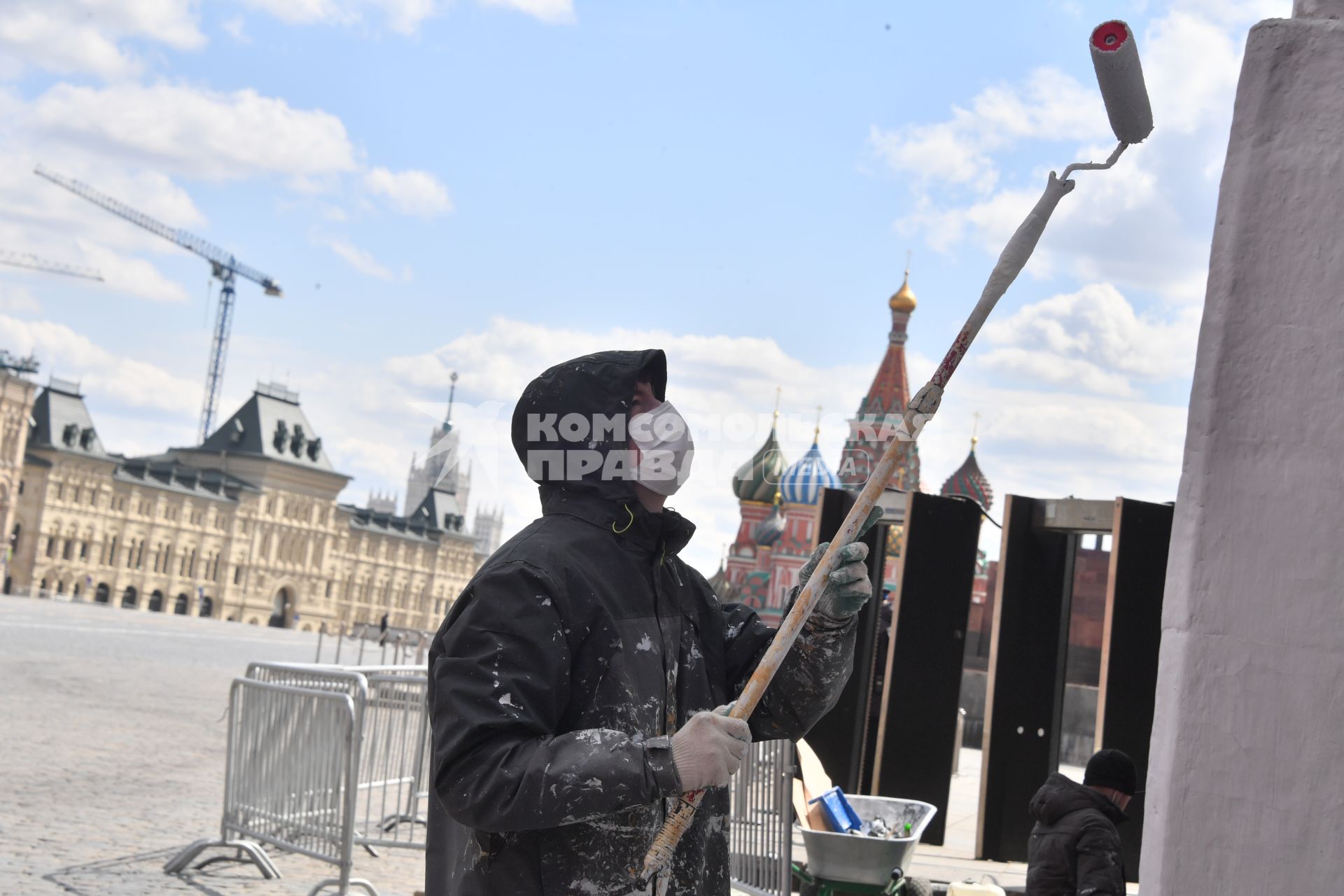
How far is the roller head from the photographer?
220 cm

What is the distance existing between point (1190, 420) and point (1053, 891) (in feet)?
10.5

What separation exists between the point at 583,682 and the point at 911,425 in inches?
27.5

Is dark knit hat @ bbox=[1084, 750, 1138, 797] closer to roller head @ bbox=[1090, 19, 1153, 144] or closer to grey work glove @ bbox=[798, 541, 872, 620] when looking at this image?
grey work glove @ bbox=[798, 541, 872, 620]

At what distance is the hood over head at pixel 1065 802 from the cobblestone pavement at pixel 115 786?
3533 millimetres

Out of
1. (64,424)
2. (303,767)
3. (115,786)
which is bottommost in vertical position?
(115,786)

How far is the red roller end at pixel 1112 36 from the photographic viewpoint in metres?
2.20

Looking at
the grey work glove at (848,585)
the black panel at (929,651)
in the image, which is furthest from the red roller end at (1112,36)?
the black panel at (929,651)

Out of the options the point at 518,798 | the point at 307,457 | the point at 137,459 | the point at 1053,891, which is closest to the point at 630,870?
the point at 518,798

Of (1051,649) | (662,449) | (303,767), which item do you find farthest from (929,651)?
(662,449)

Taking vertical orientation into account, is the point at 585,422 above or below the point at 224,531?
above

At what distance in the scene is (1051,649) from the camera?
327 inches

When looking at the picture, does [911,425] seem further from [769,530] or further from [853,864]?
[769,530]

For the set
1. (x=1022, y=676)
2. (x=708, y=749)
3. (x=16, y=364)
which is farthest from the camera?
(x=16, y=364)

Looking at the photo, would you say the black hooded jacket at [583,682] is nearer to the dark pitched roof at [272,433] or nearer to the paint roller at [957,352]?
the paint roller at [957,352]
